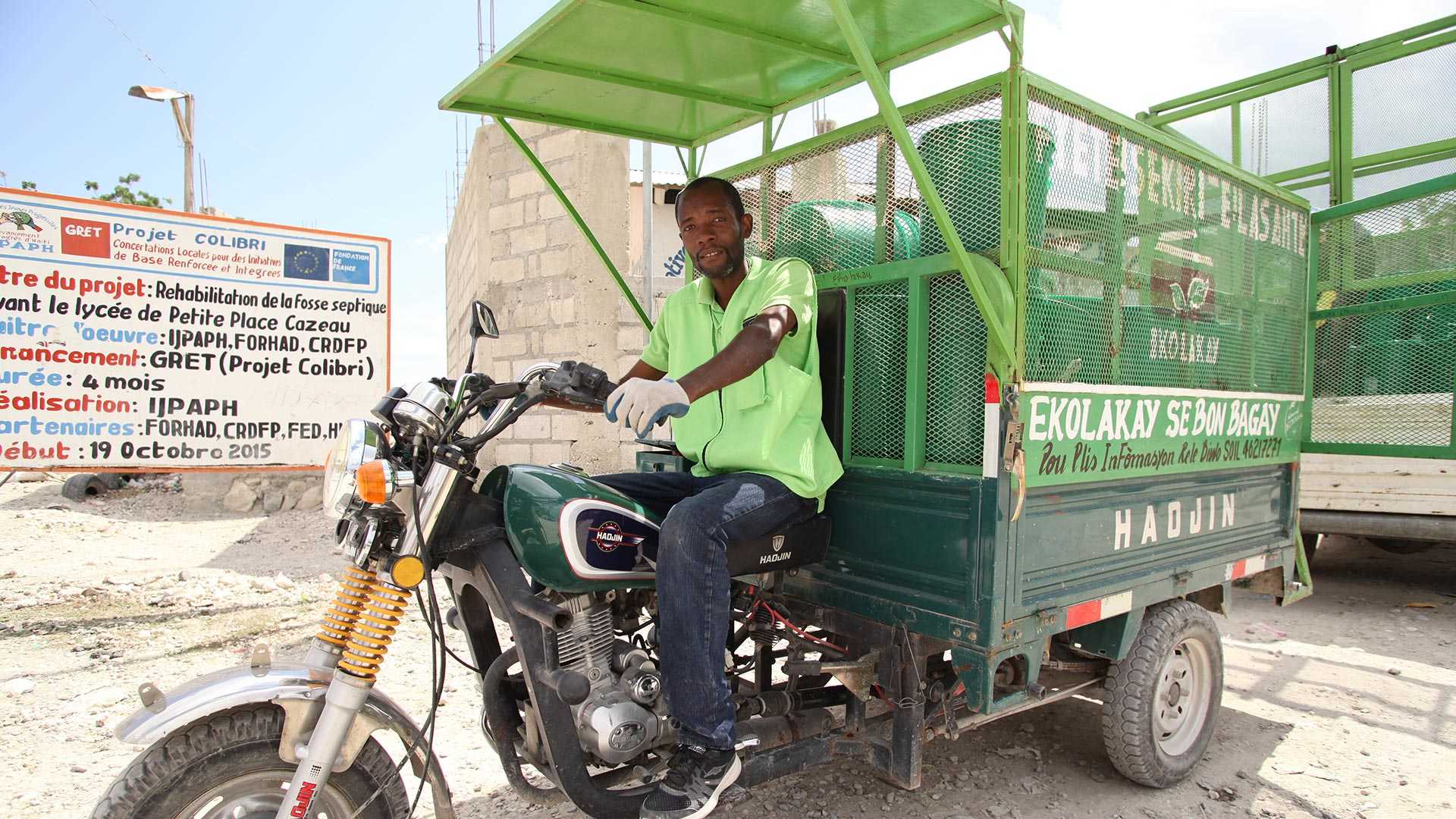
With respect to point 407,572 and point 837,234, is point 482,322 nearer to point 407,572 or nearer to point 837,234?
point 407,572

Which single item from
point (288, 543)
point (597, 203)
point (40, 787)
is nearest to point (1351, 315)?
point (597, 203)

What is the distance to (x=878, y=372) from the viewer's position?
2898mm

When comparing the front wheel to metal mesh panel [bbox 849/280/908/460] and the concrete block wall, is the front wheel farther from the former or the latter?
the concrete block wall

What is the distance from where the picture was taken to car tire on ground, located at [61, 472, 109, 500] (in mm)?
10320

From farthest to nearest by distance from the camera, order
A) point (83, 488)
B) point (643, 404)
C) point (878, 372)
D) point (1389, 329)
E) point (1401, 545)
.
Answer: point (83, 488), point (1401, 545), point (1389, 329), point (878, 372), point (643, 404)

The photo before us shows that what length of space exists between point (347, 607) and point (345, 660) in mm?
130

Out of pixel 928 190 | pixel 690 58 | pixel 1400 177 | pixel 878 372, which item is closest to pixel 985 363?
pixel 878 372

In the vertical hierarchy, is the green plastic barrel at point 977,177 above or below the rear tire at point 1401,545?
above

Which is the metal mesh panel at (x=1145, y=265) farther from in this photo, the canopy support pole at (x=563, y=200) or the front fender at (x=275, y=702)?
the front fender at (x=275, y=702)

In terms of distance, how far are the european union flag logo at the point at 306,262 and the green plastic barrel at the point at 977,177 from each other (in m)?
4.65

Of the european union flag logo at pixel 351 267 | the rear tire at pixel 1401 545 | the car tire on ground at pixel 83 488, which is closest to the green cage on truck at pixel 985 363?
the european union flag logo at pixel 351 267

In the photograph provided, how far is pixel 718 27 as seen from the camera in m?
2.94

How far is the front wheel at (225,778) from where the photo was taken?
6.28ft

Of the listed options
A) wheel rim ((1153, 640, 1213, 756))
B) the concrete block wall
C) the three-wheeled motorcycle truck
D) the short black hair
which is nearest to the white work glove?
Answer: the three-wheeled motorcycle truck
